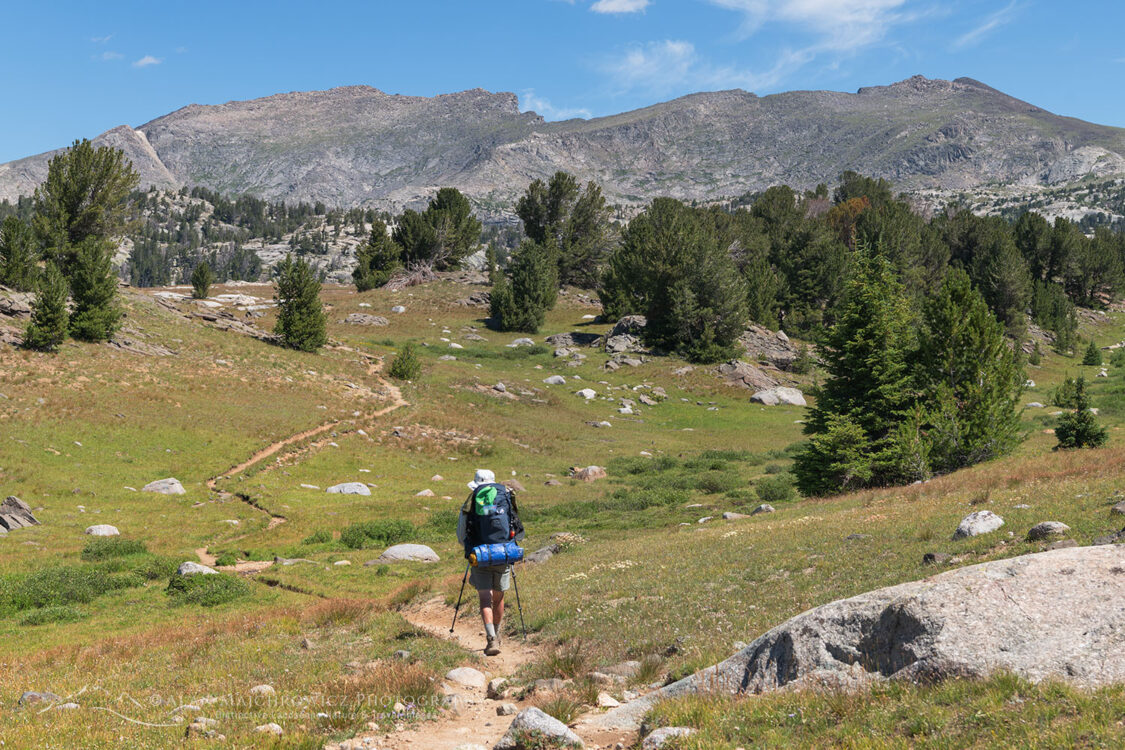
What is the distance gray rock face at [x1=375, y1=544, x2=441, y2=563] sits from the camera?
24766mm

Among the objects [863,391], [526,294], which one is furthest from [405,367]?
[863,391]

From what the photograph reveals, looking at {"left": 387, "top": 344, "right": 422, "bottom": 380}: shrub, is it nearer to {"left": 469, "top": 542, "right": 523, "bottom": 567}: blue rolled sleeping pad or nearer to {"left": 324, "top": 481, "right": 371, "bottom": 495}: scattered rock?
{"left": 324, "top": 481, "right": 371, "bottom": 495}: scattered rock

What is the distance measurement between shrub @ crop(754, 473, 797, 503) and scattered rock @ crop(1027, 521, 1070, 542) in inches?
725

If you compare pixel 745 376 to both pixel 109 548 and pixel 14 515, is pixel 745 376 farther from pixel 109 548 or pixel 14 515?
pixel 14 515

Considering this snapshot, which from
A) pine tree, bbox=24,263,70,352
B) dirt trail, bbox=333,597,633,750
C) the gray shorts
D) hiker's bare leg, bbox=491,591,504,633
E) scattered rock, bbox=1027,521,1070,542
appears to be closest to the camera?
dirt trail, bbox=333,597,633,750

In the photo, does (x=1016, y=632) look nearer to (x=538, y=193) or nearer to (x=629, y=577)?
(x=629, y=577)

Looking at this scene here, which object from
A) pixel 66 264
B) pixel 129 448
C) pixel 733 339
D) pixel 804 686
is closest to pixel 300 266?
pixel 66 264

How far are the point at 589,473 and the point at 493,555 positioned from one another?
2866 centimetres

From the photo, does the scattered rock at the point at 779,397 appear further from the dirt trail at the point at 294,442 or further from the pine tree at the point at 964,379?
the pine tree at the point at 964,379

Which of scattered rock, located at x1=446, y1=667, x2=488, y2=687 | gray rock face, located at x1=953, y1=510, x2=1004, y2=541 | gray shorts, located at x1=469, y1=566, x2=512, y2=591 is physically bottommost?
scattered rock, located at x1=446, y1=667, x2=488, y2=687

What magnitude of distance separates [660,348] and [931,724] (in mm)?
72704

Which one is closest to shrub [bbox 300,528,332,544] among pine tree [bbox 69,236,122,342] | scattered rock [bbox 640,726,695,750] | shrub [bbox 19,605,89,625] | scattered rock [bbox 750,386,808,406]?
shrub [bbox 19,605,89,625]

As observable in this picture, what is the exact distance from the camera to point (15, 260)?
52000mm

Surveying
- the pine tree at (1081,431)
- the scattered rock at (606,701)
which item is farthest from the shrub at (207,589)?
the pine tree at (1081,431)
